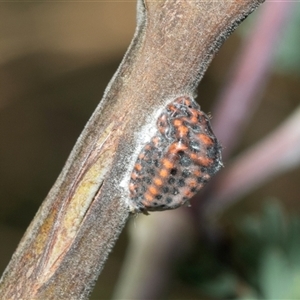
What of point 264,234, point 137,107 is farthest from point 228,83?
point 137,107

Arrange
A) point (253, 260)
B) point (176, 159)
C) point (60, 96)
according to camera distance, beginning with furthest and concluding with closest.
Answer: point (60, 96)
point (253, 260)
point (176, 159)

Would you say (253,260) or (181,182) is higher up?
(253,260)

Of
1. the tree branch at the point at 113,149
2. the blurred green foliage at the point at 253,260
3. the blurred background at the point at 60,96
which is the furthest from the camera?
the blurred background at the point at 60,96

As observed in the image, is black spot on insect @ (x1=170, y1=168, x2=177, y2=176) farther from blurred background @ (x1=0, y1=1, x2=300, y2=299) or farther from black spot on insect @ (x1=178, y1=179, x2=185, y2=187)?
blurred background @ (x1=0, y1=1, x2=300, y2=299)

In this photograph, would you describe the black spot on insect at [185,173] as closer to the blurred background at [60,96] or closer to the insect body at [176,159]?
the insect body at [176,159]

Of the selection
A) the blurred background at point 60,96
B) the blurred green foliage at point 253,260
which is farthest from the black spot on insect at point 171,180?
the blurred background at point 60,96

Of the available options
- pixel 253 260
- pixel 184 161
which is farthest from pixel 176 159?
pixel 253 260

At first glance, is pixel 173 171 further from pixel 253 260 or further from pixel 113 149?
pixel 253 260
